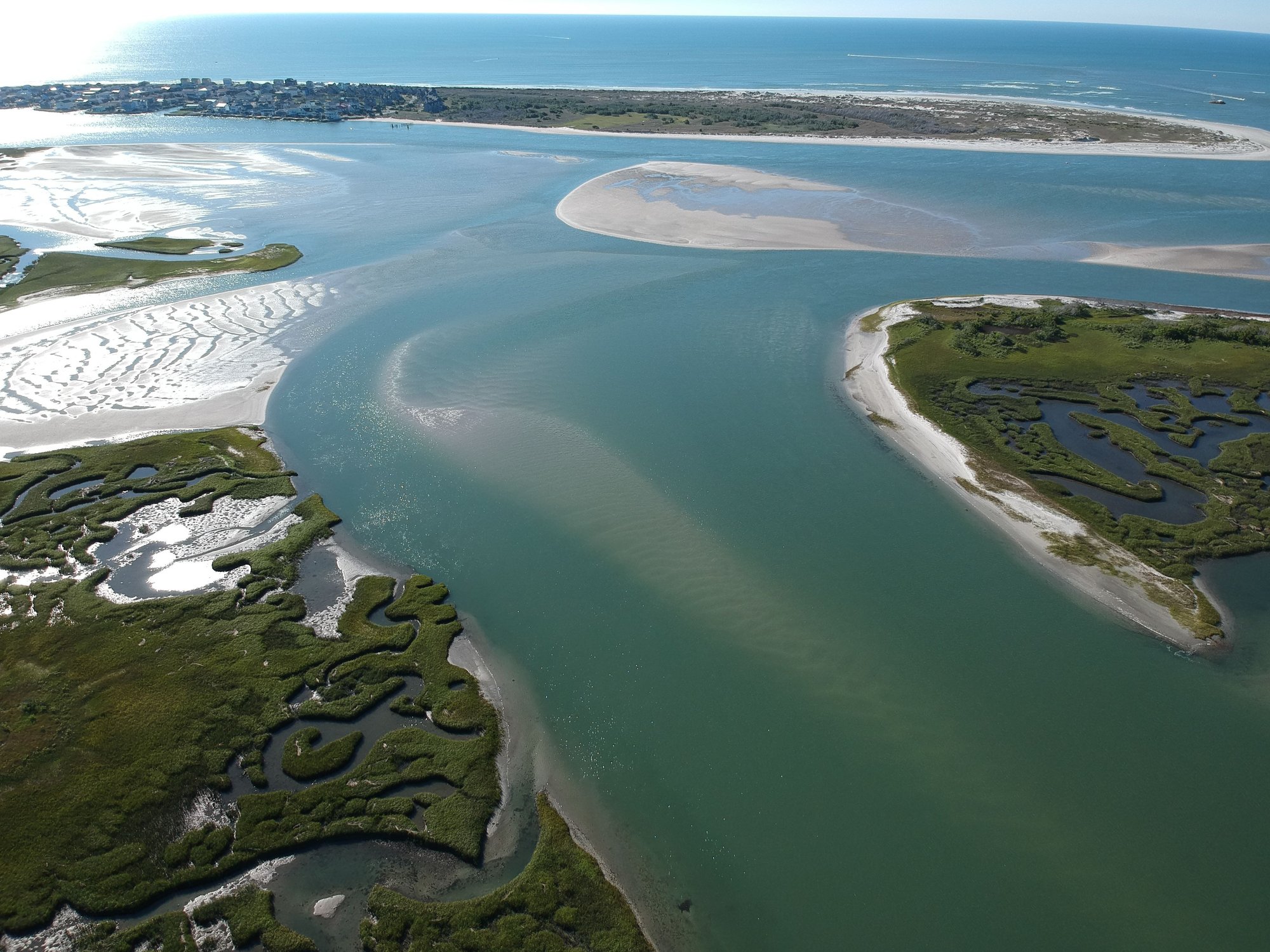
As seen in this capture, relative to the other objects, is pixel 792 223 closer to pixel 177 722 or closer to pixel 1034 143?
pixel 1034 143

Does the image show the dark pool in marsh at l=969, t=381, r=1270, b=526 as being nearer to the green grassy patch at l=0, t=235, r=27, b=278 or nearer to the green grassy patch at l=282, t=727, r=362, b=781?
the green grassy patch at l=282, t=727, r=362, b=781

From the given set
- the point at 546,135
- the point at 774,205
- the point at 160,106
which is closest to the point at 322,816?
the point at 774,205

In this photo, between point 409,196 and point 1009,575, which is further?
point 409,196

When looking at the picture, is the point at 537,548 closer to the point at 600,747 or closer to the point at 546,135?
the point at 600,747

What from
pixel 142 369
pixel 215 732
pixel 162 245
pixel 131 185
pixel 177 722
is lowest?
pixel 215 732

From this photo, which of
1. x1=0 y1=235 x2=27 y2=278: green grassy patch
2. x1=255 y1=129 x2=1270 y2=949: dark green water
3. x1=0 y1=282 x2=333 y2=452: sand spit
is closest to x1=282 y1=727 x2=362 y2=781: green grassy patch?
x1=255 y1=129 x2=1270 y2=949: dark green water

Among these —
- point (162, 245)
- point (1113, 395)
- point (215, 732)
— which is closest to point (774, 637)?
point (215, 732)
